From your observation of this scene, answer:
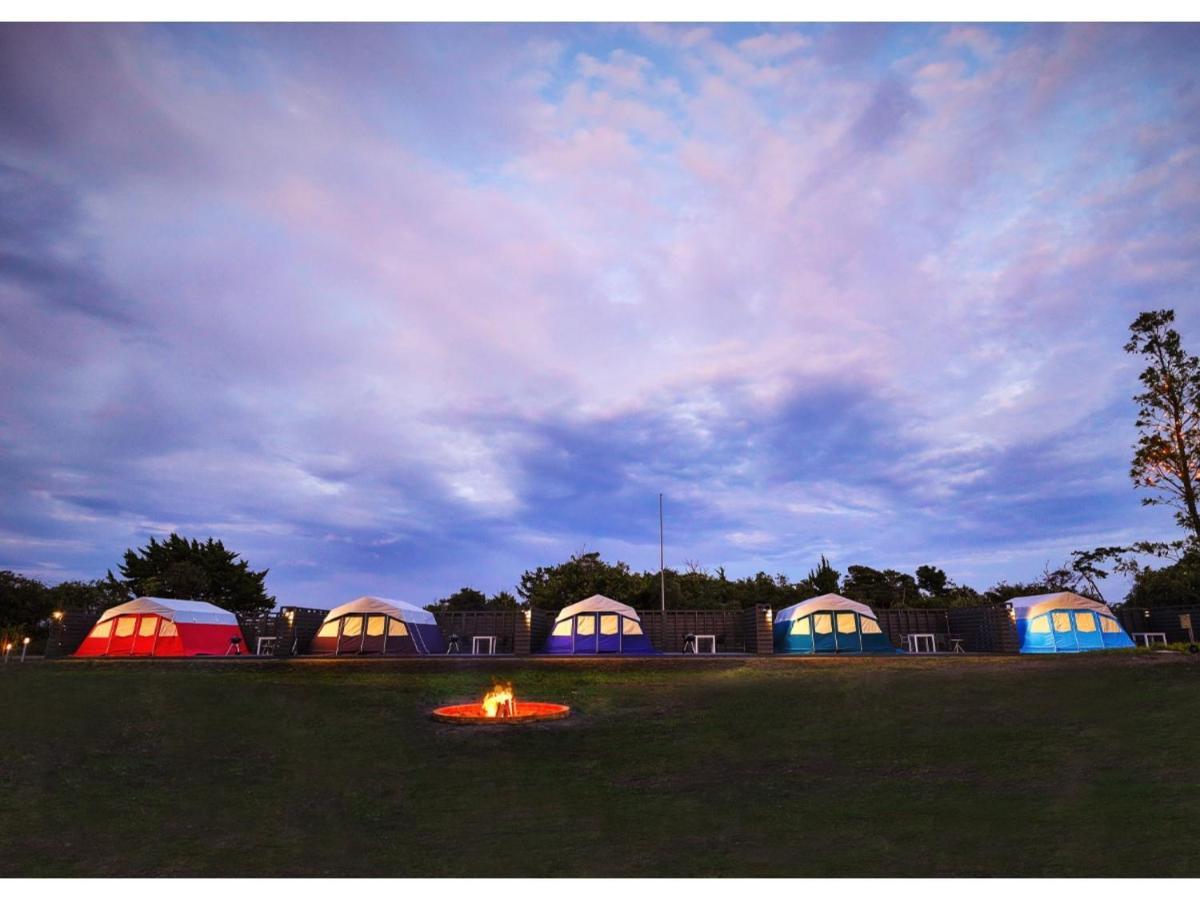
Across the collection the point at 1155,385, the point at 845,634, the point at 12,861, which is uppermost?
the point at 1155,385

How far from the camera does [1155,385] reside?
1329 inches

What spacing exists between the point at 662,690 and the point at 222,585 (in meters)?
46.1

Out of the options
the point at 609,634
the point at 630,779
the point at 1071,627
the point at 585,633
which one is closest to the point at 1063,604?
the point at 1071,627

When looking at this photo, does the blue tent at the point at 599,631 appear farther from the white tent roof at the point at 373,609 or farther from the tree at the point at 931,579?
the tree at the point at 931,579

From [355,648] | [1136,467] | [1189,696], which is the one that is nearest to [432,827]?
[1189,696]

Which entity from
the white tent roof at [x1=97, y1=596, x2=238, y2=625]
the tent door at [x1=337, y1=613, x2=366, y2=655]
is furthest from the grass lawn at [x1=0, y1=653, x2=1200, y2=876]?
the white tent roof at [x1=97, y1=596, x2=238, y2=625]

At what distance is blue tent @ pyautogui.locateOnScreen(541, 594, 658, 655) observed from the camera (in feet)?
98.7

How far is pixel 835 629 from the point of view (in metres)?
29.4

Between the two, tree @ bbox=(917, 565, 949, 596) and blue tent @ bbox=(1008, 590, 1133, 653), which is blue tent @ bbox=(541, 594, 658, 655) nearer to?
blue tent @ bbox=(1008, 590, 1133, 653)

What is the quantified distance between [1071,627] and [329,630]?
2937cm

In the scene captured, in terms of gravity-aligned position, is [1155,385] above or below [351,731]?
above

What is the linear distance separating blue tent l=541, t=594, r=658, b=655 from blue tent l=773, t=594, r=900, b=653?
20.7 feet

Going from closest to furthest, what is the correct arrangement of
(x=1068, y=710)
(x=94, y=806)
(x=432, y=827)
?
(x=432, y=827) < (x=94, y=806) < (x=1068, y=710)

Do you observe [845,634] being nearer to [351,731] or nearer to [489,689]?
[489,689]
